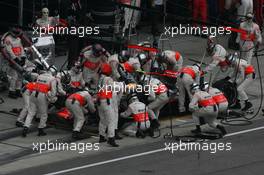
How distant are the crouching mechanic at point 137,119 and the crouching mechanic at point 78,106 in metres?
0.95

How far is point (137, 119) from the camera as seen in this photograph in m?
25.0

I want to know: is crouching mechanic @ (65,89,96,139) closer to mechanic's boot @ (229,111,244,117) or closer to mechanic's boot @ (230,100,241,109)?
mechanic's boot @ (229,111,244,117)

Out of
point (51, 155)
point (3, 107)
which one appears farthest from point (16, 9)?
point (51, 155)

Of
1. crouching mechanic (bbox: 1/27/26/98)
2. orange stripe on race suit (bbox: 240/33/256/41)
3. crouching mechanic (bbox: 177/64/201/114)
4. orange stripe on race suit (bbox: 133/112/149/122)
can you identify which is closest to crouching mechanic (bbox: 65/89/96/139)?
orange stripe on race suit (bbox: 133/112/149/122)

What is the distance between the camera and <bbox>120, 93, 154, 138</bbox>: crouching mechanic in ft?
81.9

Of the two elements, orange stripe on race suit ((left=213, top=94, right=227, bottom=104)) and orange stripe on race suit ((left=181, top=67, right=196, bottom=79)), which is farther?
orange stripe on race suit ((left=181, top=67, right=196, bottom=79))

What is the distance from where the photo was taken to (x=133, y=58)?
26.7 m

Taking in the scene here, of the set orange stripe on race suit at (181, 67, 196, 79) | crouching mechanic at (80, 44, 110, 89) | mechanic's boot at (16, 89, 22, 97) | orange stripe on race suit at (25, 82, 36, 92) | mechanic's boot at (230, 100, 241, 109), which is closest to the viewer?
orange stripe on race suit at (25, 82, 36, 92)

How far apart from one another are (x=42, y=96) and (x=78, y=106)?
0.91 meters

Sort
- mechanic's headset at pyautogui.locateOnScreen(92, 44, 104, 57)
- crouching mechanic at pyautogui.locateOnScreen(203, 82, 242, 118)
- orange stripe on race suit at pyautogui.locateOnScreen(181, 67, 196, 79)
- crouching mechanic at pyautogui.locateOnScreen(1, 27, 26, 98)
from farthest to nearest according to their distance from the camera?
crouching mechanic at pyautogui.locateOnScreen(1, 27, 26, 98), orange stripe on race suit at pyautogui.locateOnScreen(181, 67, 196, 79), mechanic's headset at pyautogui.locateOnScreen(92, 44, 104, 57), crouching mechanic at pyautogui.locateOnScreen(203, 82, 242, 118)

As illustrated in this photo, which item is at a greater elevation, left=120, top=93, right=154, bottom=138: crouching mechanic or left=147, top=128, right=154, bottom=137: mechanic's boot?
left=120, top=93, right=154, bottom=138: crouching mechanic

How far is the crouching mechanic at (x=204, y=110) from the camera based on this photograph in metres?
24.9

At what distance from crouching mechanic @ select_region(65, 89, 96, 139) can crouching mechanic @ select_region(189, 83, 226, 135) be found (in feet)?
7.96

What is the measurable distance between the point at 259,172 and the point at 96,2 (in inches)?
443
